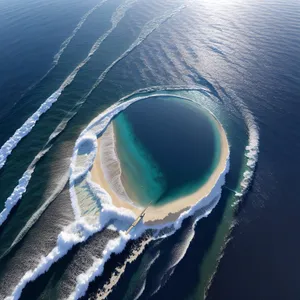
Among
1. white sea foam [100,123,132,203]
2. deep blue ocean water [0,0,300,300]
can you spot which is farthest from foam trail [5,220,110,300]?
white sea foam [100,123,132,203]

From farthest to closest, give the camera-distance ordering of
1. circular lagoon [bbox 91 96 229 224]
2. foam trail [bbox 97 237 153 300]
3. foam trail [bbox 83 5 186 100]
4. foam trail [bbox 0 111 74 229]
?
foam trail [bbox 83 5 186 100]
circular lagoon [bbox 91 96 229 224]
foam trail [bbox 0 111 74 229]
foam trail [bbox 97 237 153 300]

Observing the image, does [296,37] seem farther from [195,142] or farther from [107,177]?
[107,177]

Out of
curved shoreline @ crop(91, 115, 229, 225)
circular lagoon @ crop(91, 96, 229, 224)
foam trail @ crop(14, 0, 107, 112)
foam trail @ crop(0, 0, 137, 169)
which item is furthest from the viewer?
foam trail @ crop(14, 0, 107, 112)

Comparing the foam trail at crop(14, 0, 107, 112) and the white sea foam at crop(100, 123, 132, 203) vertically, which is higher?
the foam trail at crop(14, 0, 107, 112)

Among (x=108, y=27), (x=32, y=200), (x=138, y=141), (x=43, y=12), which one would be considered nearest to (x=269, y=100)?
(x=138, y=141)

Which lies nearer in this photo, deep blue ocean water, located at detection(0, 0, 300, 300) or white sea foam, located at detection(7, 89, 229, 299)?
white sea foam, located at detection(7, 89, 229, 299)

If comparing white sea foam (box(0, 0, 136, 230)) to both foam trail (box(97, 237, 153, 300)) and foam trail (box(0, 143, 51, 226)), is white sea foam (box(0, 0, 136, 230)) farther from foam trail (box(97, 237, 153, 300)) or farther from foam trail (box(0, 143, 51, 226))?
foam trail (box(97, 237, 153, 300))


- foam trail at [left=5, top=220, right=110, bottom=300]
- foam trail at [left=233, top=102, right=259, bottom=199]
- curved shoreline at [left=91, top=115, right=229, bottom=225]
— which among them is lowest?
foam trail at [left=233, top=102, right=259, bottom=199]
